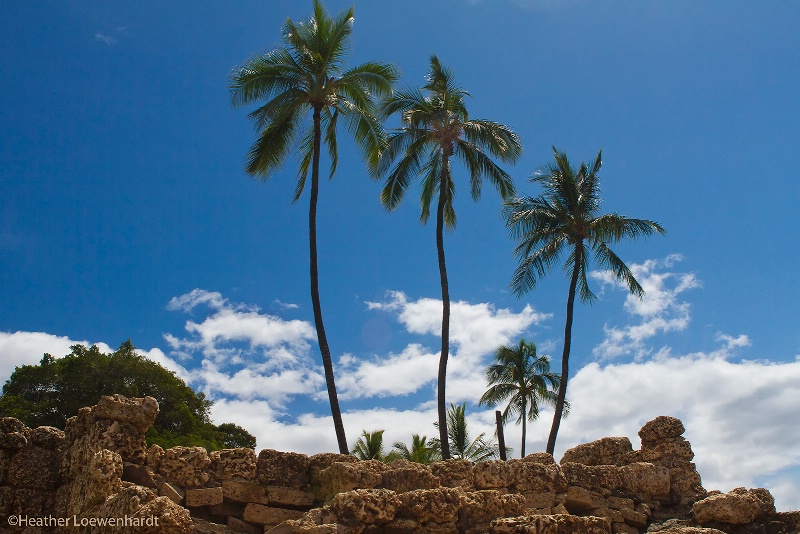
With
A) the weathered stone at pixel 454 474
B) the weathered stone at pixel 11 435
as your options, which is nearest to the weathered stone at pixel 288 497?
the weathered stone at pixel 454 474

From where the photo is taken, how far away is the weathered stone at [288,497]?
9305mm

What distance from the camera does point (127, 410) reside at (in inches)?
351

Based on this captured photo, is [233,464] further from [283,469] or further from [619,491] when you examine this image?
[619,491]

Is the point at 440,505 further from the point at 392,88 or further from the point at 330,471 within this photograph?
the point at 392,88

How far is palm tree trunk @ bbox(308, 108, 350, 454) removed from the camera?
16469 millimetres

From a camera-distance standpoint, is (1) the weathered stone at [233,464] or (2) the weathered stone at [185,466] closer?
(2) the weathered stone at [185,466]

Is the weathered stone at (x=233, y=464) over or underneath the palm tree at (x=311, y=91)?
underneath

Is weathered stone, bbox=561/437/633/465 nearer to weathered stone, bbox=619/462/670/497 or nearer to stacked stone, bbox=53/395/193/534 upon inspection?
weathered stone, bbox=619/462/670/497

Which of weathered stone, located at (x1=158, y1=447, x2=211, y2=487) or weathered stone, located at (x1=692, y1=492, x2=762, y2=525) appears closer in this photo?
weathered stone, located at (x1=158, y1=447, x2=211, y2=487)

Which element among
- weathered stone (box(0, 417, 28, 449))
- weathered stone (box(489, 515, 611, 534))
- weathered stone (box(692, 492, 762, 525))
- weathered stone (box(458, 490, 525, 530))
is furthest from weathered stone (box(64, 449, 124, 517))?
weathered stone (box(692, 492, 762, 525))

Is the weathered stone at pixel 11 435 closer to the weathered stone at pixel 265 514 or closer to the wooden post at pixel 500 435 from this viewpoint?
the weathered stone at pixel 265 514

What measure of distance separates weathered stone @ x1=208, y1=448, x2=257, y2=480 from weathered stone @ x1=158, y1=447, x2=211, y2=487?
0.65 feet

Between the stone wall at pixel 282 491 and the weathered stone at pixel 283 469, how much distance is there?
0.04 ft

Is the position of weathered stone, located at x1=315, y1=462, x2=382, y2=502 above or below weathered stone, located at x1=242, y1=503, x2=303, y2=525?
above
